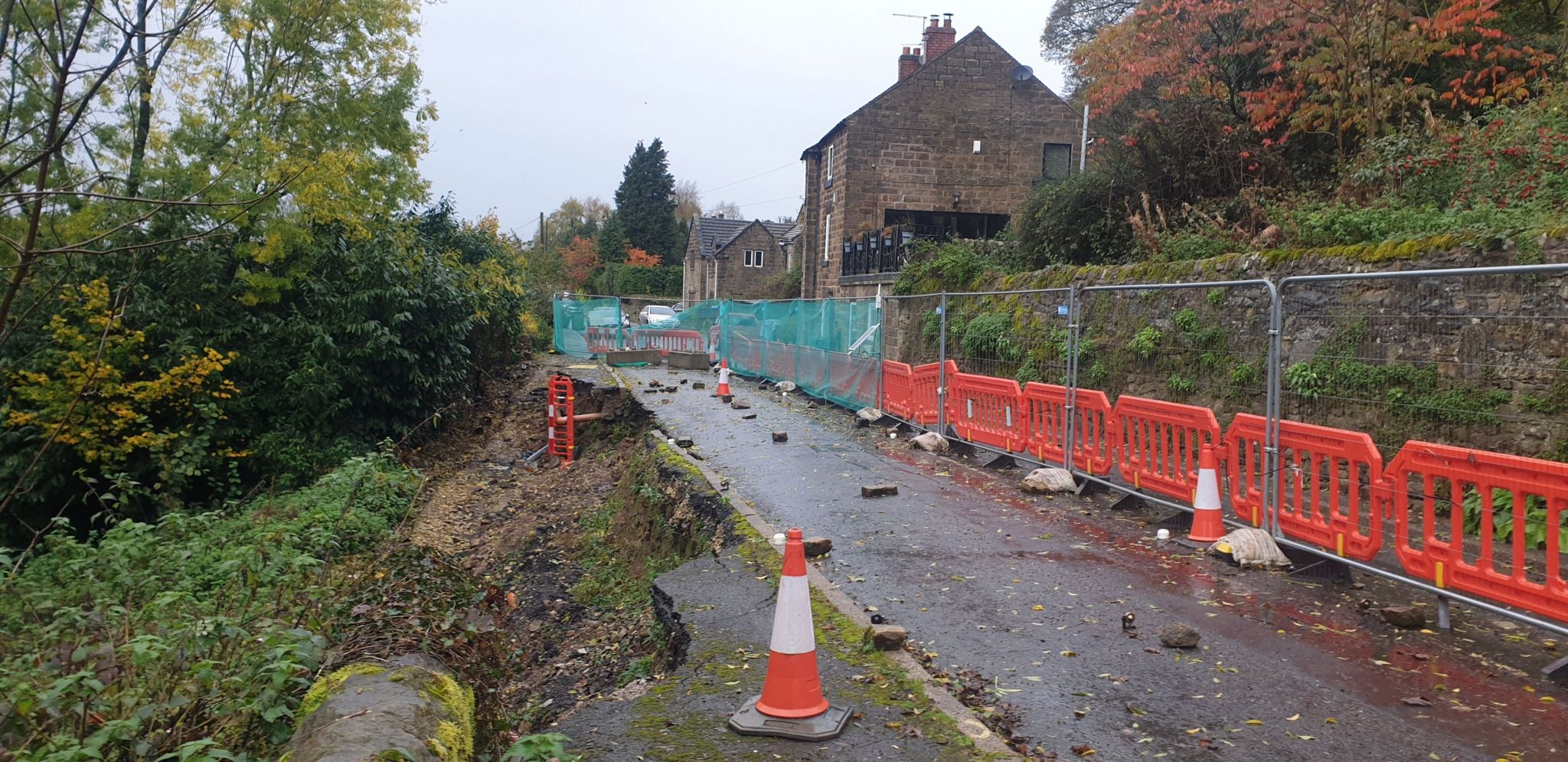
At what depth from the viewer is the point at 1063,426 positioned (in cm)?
916

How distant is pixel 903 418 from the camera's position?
13.2m

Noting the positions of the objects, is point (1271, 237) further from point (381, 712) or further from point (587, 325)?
point (587, 325)

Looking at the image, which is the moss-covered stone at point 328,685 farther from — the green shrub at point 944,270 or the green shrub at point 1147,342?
the green shrub at point 944,270

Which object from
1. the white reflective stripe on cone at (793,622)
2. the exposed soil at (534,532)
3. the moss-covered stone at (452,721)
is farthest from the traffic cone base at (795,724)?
the moss-covered stone at (452,721)

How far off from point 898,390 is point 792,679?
31.6 feet

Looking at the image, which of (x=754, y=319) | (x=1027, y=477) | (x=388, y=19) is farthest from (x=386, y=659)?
(x=754, y=319)

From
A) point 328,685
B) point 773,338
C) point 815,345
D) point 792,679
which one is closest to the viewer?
point 328,685

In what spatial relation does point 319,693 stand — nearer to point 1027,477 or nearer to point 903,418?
point 1027,477

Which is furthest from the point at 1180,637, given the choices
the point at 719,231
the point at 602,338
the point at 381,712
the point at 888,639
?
the point at 719,231

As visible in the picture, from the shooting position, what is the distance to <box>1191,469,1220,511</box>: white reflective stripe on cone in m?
6.80

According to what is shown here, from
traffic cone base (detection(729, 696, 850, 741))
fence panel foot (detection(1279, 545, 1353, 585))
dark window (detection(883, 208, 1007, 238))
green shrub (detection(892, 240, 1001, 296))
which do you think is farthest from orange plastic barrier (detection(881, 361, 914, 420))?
dark window (detection(883, 208, 1007, 238))

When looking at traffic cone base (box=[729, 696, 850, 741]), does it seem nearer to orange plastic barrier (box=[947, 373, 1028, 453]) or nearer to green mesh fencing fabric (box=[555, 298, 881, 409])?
orange plastic barrier (box=[947, 373, 1028, 453])

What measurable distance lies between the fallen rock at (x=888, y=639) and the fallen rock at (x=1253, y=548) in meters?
2.84

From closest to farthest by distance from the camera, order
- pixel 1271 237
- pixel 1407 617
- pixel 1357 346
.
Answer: pixel 1407 617 → pixel 1357 346 → pixel 1271 237
